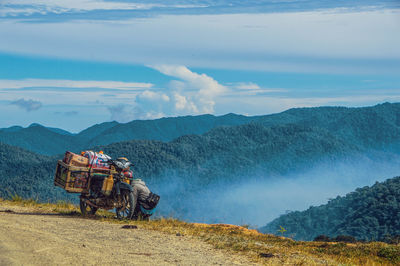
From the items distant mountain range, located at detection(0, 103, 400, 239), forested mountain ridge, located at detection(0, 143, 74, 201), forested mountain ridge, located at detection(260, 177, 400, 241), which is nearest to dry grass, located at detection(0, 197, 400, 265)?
forested mountain ridge, located at detection(260, 177, 400, 241)

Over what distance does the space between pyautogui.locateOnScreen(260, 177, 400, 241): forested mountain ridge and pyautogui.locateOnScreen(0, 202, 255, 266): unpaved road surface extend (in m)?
36.9

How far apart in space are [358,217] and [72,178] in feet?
183

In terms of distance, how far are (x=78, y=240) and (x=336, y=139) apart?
191m

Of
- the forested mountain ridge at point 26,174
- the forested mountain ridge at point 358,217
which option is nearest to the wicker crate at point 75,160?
the forested mountain ridge at point 358,217

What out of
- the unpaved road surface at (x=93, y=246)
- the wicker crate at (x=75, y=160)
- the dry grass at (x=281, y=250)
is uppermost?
the wicker crate at (x=75, y=160)

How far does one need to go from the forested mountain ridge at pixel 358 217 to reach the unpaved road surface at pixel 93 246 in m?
36.9

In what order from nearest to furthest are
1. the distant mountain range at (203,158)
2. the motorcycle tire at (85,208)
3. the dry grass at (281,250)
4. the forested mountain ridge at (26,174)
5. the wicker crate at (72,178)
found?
the dry grass at (281,250), the wicker crate at (72,178), the motorcycle tire at (85,208), the forested mountain ridge at (26,174), the distant mountain range at (203,158)

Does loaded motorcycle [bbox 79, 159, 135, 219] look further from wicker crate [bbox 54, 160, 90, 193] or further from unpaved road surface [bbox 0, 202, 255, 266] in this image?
unpaved road surface [bbox 0, 202, 255, 266]

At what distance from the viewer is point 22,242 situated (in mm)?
8797

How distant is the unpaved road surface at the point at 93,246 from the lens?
784 cm

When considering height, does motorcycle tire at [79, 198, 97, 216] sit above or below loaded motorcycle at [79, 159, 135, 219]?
below

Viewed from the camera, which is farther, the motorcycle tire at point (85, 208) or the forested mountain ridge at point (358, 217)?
the forested mountain ridge at point (358, 217)

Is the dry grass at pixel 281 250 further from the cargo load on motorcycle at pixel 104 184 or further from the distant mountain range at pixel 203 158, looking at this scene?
the distant mountain range at pixel 203 158

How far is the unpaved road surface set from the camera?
25.7ft
